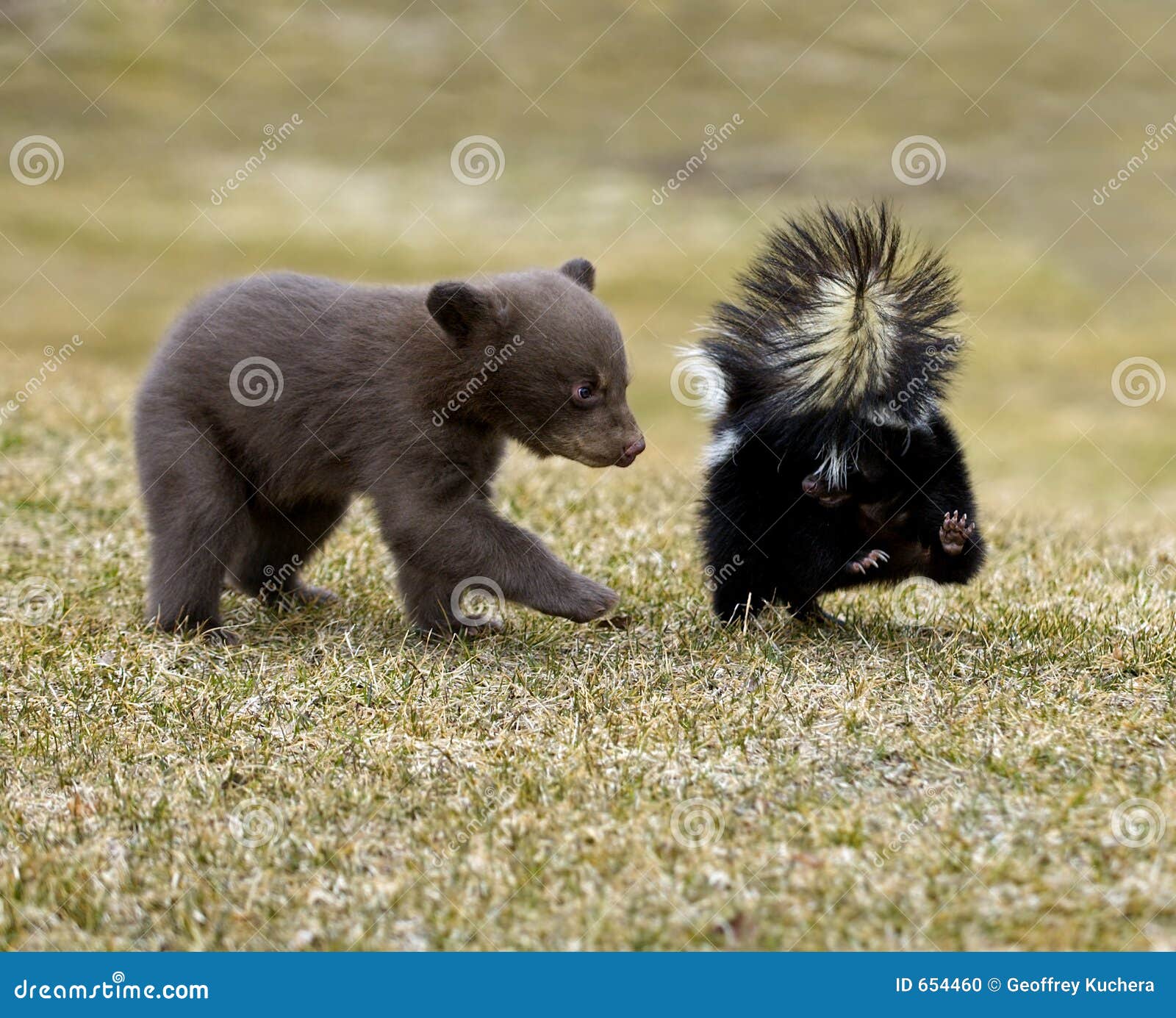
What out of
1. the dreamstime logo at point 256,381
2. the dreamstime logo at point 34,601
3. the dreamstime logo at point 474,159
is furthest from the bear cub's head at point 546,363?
the dreamstime logo at point 474,159

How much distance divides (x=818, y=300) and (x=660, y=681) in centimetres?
174

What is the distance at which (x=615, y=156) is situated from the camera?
31.1 m

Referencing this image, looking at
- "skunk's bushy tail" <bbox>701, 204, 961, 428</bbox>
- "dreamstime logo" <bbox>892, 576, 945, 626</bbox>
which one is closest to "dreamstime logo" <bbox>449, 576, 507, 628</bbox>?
"skunk's bushy tail" <bbox>701, 204, 961, 428</bbox>

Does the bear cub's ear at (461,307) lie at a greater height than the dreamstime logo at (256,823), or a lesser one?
greater

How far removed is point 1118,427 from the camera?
61.5ft

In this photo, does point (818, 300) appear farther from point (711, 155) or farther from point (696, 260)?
point (711, 155)

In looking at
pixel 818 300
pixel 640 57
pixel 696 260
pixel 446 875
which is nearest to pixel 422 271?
pixel 696 260

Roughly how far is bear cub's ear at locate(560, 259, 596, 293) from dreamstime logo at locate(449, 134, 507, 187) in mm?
22664

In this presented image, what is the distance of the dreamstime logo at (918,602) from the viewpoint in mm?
6027

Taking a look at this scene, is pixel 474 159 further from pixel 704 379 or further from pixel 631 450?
pixel 631 450
